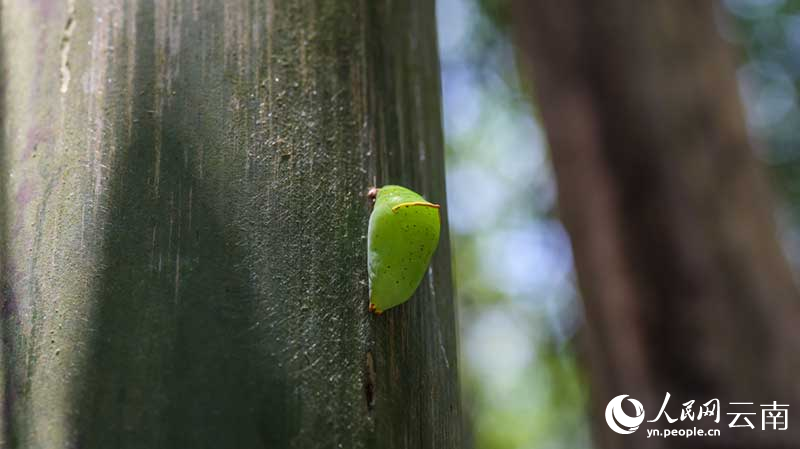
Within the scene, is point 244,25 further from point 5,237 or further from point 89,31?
point 5,237

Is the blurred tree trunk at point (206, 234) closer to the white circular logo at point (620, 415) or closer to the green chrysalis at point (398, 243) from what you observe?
the green chrysalis at point (398, 243)

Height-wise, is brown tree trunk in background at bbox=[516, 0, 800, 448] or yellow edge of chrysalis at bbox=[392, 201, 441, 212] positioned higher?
brown tree trunk in background at bbox=[516, 0, 800, 448]

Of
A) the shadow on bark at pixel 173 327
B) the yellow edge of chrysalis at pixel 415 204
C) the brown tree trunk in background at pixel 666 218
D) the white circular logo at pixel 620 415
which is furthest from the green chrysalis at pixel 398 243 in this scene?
the brown tree trunk in background at pixel 666 218

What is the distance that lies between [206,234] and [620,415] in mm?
3570

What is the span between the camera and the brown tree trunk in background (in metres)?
3.55

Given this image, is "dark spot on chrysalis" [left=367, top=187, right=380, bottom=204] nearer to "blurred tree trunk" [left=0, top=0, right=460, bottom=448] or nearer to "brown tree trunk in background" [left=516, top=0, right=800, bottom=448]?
"blurred tree trunk" [left=0, top=0, right=460, bottom=448]

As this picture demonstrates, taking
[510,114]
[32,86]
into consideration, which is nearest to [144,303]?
[32,86]

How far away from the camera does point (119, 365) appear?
0.81 metres

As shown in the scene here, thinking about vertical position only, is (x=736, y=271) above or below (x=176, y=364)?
above

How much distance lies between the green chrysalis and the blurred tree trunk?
0.07 feet

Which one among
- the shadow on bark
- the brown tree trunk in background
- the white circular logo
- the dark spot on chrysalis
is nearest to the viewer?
the shadow on bark

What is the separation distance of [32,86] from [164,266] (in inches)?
14.1

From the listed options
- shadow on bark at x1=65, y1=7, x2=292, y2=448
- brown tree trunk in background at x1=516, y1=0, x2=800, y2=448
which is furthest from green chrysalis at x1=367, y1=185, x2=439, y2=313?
brown tree trunk in background at x1=516, y1=0, x2=800, y2=448

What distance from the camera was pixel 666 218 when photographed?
3.73 metres
